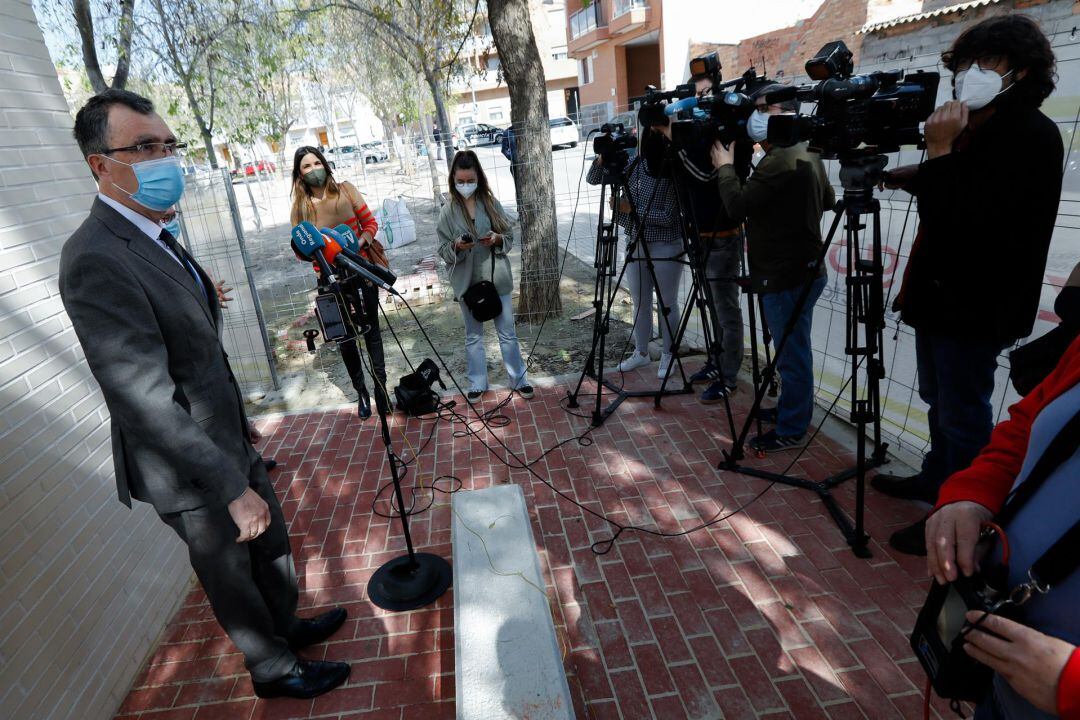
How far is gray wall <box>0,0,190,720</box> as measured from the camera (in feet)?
6.74

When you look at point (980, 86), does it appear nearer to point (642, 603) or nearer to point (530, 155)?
point (642, 603)

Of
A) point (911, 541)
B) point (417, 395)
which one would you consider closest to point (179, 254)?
point (417, 395)

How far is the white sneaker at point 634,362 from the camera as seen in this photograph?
4.99 meters

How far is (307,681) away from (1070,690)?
2.40 m

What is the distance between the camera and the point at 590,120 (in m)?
6.71

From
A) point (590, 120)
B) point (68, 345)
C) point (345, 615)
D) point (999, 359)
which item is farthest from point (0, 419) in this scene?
point (590, 120)

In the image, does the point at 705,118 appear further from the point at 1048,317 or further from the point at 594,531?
the point at 594,531

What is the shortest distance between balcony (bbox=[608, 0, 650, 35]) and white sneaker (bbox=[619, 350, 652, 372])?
21.6 meters

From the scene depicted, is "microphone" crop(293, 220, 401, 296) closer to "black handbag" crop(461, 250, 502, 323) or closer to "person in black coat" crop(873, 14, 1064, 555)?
"black handbag" crop(461, 250, 502, 323)

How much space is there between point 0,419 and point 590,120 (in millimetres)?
6102

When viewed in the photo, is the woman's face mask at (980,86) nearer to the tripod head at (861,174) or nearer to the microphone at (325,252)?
the tripod head at (861,174)

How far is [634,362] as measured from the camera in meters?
5.00

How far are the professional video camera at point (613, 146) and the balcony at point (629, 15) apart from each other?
2210 cm

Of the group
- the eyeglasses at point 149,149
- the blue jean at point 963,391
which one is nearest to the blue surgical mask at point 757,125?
the blue jean at point 963,391
